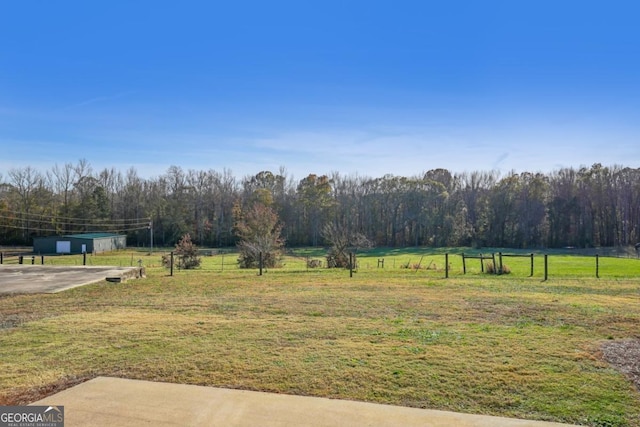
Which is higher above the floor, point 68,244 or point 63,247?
point 68,244

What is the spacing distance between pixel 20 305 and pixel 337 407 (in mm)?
8823

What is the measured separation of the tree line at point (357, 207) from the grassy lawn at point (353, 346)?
42689 mm

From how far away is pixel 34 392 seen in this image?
3939mm

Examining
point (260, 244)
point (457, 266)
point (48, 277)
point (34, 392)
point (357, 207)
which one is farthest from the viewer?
point (357, 207)

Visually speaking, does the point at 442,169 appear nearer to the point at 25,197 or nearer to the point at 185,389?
the point at 25,197

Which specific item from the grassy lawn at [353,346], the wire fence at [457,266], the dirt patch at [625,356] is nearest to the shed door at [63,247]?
the wire fence at [457,266]

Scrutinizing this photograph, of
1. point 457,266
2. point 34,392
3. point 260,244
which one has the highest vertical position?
point 260,244

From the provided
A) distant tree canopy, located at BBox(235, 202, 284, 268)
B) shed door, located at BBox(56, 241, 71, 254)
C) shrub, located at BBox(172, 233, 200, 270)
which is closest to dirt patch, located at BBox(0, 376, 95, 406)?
distant tree canopy, located at BBox(235, 202, 284, 268)

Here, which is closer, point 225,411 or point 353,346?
point 225,411
